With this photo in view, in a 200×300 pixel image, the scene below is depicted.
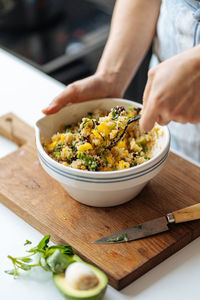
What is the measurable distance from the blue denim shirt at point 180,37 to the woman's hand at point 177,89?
46 centimetres

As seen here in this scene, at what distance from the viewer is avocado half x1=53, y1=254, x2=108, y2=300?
0.98 meters

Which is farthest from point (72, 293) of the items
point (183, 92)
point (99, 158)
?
point (183, 92)

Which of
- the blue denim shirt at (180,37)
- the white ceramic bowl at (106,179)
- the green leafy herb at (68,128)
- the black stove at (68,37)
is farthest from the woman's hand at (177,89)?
the black stove at (68,37)

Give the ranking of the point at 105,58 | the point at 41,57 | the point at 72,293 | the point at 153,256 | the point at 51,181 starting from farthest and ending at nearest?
the point at 41,57 → the point at 105,58 → the point at 51,181 → the point at 153,256 → the point at 72,293

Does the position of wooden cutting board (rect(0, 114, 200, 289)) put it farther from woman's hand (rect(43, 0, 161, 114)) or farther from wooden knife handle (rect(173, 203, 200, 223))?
woman's hand (rect(43, 0, 161, 114))

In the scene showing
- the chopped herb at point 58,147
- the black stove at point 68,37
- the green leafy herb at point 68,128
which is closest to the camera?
the chopped herb at point 58,147

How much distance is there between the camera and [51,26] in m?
2.96

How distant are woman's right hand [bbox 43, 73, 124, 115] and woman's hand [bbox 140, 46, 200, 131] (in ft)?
1.32

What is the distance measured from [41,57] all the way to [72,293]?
6.87 ft

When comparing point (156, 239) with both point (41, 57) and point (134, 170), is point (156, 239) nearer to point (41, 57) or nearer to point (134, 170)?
point (134, 170)

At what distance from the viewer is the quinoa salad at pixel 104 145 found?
1.23 meters

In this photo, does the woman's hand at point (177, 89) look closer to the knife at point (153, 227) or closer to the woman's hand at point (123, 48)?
the knife at point (153, 227)

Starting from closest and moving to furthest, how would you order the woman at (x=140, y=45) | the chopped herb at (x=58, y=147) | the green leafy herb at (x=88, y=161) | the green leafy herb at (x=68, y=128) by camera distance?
the green leafy herb at (x=88, y=161) < the chopped herb at (x=58, y=147) < the green leafy herb at (x=68, y=128) < the woman at (x=140, y=45)

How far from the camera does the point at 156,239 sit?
3.90ft
